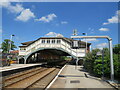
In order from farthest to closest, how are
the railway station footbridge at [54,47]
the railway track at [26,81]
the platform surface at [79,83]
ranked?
1. the railway station footbridge at [54,47]
2. the railway track at [26,81]
3. the platform surface at [79,83]

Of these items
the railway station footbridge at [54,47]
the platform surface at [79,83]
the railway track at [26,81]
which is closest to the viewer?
the platform surface at [79,83]

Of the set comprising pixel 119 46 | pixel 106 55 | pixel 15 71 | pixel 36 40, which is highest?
pixel 36 40

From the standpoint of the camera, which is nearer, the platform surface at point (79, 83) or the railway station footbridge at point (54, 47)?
the platform surface at point (79, 83)

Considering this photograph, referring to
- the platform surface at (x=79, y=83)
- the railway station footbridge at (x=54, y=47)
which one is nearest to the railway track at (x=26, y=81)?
the platform surface at (x=79, y=83)

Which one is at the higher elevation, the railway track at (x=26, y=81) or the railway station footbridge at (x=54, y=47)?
the railway station footbridge at (x=54, y=47)

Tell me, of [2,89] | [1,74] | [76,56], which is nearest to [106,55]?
[2,89]

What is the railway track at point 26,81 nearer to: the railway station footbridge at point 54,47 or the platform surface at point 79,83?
the platform surface at point 79,83

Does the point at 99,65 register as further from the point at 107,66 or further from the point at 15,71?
the point at 15,71

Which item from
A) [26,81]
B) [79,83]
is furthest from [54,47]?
[79,83]

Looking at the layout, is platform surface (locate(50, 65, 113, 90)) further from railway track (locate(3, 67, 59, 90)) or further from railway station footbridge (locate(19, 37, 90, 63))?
railway station footbridge (locate(19, 37, 90, 63))

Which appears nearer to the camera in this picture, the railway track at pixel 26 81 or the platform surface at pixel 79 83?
the platform surface at pixel 79 83

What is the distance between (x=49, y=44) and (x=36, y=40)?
3.92 m

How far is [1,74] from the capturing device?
13273 mm

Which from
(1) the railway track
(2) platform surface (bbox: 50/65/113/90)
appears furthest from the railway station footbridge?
(2) platform surface (bbox: 50/65/113/90)
